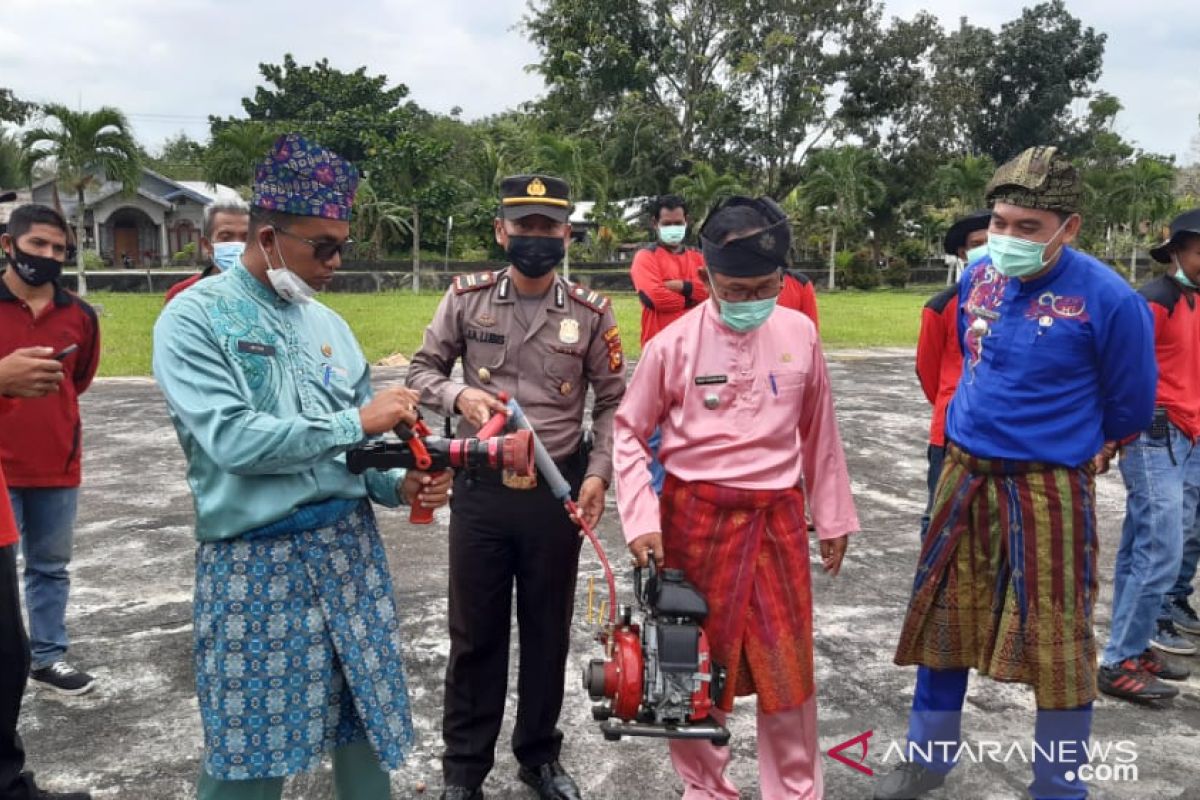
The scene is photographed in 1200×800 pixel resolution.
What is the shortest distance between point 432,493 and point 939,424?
3.28 meters

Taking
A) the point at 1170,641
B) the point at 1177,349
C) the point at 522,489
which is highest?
the point at 1177,349

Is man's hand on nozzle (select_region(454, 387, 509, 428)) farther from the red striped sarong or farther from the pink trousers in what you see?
the pink trousers

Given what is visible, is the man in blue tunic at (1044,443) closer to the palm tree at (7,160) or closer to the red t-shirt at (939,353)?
the red t-shirt at (939,353)

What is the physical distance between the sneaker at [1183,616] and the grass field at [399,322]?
421 inches

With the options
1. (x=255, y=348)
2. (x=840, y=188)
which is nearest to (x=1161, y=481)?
(x=255, y=348)

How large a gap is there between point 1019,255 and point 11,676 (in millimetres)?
3599

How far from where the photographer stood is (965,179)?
36.2m

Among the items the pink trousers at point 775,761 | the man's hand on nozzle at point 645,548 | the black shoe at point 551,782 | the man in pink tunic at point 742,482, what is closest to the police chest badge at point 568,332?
the man in pink tunic at point 742,482

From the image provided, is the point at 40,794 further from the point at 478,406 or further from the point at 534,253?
the point at 534,253

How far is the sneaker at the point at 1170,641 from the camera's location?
447cm

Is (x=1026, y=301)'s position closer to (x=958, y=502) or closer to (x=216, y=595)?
(x=958, y=502)

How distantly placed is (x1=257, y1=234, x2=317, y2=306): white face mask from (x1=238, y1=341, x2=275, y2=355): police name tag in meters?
0.14

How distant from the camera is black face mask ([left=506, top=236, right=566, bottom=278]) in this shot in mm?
3318

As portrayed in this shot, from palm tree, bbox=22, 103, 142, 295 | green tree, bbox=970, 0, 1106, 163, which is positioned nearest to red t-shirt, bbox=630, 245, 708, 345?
palm tree, bbox=22, 103, 142, 295
